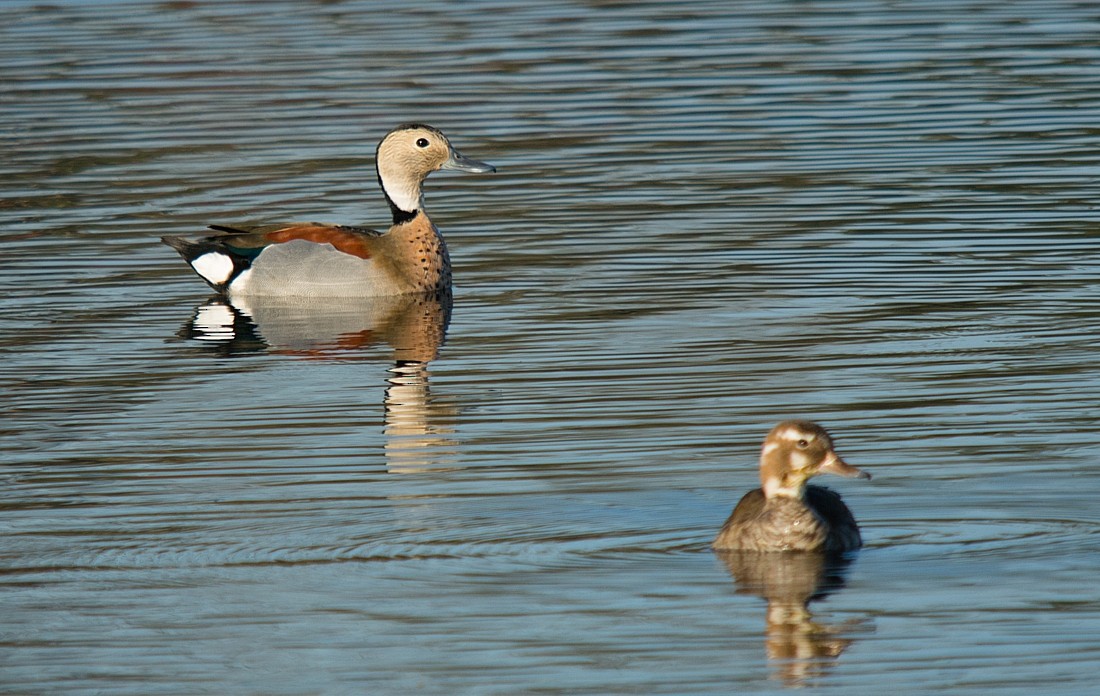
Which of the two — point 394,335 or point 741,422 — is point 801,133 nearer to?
point 394,335

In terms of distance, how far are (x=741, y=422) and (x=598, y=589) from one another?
96.3 inches

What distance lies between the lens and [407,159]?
16234 millimetres

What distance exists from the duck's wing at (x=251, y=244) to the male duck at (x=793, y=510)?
7.13m

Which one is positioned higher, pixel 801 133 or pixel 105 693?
pixel 801 133

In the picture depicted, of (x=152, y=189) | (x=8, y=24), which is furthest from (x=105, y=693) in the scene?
(x=8, y=24)

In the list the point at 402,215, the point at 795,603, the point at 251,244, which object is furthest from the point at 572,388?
the point at 402,215

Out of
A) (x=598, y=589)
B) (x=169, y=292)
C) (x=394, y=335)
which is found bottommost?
(x=598, y=589)

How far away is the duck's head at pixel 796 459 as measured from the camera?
861 cm

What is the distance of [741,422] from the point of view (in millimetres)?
10516

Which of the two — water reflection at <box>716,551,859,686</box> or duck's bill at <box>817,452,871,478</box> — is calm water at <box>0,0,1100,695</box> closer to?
water reflection at <box>716,551,859,686</box>

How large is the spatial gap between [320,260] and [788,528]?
7.32 metres

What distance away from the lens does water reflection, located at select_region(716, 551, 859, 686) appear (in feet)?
24.6

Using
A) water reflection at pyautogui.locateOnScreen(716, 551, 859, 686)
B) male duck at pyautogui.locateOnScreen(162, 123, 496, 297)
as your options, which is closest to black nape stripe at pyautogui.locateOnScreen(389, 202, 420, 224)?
male duck at pyautogui.locateOnScreen(162, 123, 496, 297)

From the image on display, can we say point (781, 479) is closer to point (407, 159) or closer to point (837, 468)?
point (837, 468)
